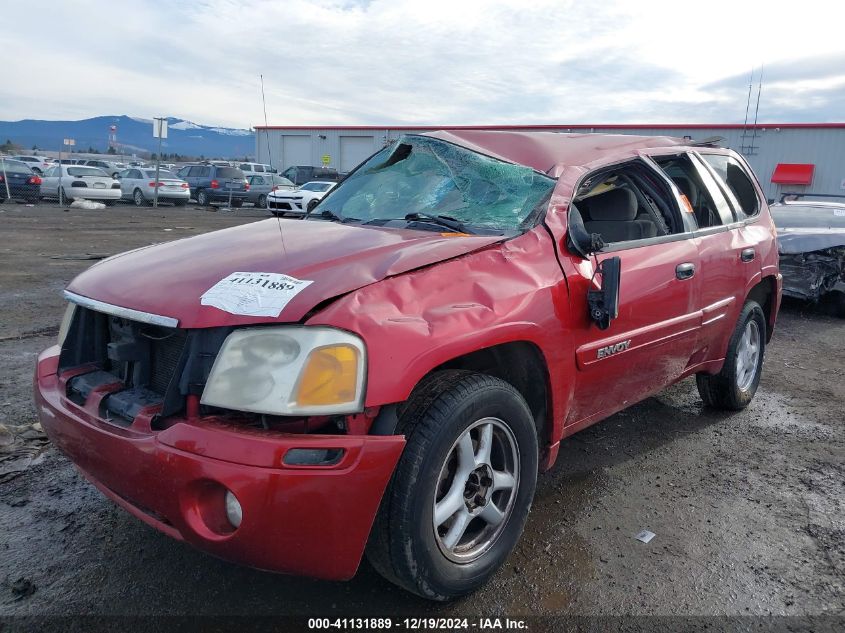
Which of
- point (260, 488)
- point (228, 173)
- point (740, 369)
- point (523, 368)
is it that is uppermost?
point (228, 173)

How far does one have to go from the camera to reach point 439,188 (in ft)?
11.0

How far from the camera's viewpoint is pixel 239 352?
2.10 metres

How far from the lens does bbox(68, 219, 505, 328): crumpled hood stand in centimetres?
220

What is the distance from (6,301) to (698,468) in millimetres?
6910

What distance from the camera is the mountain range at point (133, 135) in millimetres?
88375

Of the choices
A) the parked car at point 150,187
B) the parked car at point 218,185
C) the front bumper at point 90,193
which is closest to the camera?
the front bumper at point 90,193

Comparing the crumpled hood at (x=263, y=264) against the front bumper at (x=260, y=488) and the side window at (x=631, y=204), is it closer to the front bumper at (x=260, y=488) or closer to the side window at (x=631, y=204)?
the front bumper at (x=260, y=488)

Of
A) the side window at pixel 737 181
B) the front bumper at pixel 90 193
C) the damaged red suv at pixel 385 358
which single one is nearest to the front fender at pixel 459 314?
the damaged red suv at pixel 385 358

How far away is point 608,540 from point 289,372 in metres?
1.70

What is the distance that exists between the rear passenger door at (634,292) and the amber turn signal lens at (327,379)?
1.16 meters

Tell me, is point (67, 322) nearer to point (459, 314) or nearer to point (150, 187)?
point (459, 314)

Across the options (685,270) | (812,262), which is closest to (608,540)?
(685,270)

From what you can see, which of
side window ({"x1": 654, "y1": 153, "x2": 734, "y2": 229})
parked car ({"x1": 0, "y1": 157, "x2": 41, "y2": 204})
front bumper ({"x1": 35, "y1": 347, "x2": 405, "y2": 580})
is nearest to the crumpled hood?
front bumper ({"x1": 35, "y1": 347, "x2": 405, "y2": 580})

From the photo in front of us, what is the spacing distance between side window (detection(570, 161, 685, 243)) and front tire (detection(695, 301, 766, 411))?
108cm
